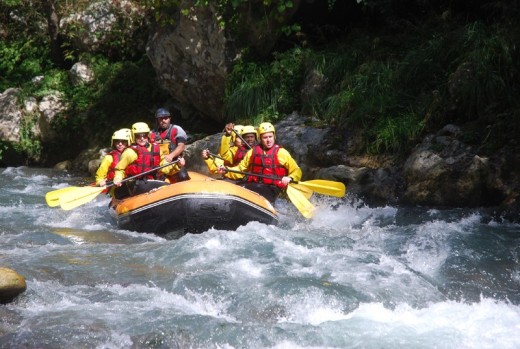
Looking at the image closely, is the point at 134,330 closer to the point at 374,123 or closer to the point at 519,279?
the point at 519,279

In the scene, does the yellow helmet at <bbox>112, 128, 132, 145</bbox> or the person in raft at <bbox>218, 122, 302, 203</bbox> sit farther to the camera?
the yellow helmet at <bbox>112, 128, 132, 145</bbox>

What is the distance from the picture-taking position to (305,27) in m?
11.3

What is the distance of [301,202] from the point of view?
26.6ft

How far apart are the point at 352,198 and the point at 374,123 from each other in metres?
1.13

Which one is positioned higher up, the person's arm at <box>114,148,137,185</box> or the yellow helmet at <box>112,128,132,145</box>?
the yellow helmet at <box>112,128,132,145</box>

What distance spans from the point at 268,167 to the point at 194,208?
1.32 metres

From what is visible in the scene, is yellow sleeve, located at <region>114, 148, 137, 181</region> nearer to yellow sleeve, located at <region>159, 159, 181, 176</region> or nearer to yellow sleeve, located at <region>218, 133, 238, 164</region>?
yellow sleeve, located at <region>159, 159, 181, 176</region>

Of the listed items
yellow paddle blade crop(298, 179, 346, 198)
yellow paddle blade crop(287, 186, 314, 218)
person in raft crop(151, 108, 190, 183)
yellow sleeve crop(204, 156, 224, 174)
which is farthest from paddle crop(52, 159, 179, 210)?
yellow paddle blade crop(298, 179, 346, 198)

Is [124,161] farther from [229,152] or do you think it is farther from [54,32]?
[54,32]

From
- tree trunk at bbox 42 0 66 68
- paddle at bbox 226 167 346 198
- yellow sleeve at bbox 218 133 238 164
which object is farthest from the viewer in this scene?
tree trunk at bbox 42 0 66 68

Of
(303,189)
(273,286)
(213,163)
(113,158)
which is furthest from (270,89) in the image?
(273,286)

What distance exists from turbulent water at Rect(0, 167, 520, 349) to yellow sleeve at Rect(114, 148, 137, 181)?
0.67 metres

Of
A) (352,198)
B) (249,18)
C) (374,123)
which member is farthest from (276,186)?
(249,18)

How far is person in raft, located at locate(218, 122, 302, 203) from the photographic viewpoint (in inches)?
317
